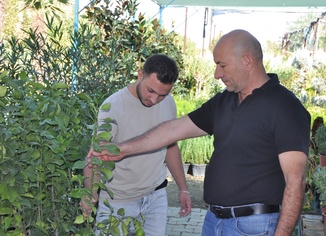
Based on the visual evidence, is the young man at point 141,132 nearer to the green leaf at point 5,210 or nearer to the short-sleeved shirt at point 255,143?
the short-sleeved shirt at point 255,143

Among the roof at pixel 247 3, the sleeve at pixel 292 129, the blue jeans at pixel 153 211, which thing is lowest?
the blue jeans at pixel 153 211

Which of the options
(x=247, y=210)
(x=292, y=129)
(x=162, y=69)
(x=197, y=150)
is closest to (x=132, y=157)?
(x=162, y=69)

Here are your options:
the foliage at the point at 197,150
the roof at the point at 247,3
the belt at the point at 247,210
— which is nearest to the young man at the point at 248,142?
the belt at the point at 247,210

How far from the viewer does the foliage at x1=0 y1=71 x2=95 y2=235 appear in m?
2.05

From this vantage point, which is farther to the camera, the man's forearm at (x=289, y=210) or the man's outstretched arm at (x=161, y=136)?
the man's outstretched arm at (x=161, y=136)

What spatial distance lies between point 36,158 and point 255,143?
1239mm

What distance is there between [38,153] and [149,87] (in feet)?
4.79

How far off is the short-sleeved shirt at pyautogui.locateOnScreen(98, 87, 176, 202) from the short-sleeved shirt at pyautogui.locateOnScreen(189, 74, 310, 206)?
582 millimetres

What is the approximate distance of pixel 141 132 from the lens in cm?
362

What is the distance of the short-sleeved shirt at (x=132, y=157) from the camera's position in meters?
3.56

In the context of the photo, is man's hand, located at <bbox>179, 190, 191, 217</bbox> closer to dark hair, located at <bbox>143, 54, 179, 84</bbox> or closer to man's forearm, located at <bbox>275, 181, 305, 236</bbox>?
dark hair, located at <bbox>143, 54, 179, 84</bbox>

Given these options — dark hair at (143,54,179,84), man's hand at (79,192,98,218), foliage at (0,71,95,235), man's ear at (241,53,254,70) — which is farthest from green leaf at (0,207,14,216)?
dark hair at (143,54,179,84)

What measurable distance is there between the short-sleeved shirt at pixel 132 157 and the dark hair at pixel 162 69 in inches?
8.5

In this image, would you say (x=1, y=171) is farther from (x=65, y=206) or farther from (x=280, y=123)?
(x=280, y=123)
